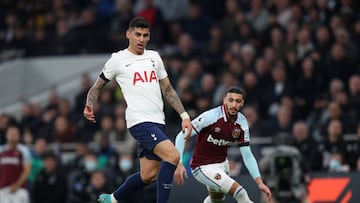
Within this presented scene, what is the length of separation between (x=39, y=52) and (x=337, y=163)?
10392 mm

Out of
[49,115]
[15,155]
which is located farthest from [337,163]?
[49,115]

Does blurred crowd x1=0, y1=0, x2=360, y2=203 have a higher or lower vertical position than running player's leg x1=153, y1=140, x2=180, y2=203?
higher

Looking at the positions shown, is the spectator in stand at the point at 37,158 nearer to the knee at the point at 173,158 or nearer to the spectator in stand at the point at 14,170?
the spectator in stand at the point at 14,170

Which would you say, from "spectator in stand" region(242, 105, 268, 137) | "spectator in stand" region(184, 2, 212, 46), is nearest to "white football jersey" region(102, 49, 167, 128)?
"spectator in stand" region(242, 105, 268, 137)

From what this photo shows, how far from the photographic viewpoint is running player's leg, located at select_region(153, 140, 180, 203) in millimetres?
12656

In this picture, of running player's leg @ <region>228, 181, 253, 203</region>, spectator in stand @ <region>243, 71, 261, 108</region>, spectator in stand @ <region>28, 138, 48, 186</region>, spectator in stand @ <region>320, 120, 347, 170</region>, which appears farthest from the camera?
spectator in stand @ <region>28, 138, 48, 186</region>

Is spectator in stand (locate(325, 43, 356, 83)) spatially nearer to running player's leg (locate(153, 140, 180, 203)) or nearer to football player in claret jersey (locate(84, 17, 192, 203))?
football player in claret jersey (locate(84, 17, 192, 203))

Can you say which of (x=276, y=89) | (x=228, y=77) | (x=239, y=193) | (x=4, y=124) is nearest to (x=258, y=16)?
(x=228, y=77)

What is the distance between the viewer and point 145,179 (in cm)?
1301

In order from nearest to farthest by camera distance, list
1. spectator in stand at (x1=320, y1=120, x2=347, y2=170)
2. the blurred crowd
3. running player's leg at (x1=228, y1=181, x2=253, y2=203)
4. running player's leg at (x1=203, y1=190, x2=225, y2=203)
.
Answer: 1. running player's leg at (x1=228, y1=181, x2=253, y2=203)
2. running player's leg at (x1=203, y1=190, x2=225, y2=203)
3. spectator in stand at (x1=320, y1=120, x2=347, y2=170)
4. the blurred crowd

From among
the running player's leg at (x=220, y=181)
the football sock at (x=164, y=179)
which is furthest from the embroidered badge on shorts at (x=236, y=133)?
the football sock at (x=164, y=179)

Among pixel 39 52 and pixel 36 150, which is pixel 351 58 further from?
pixel 39 52

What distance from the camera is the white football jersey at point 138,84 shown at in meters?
12.9

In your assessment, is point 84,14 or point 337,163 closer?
point 337,163
